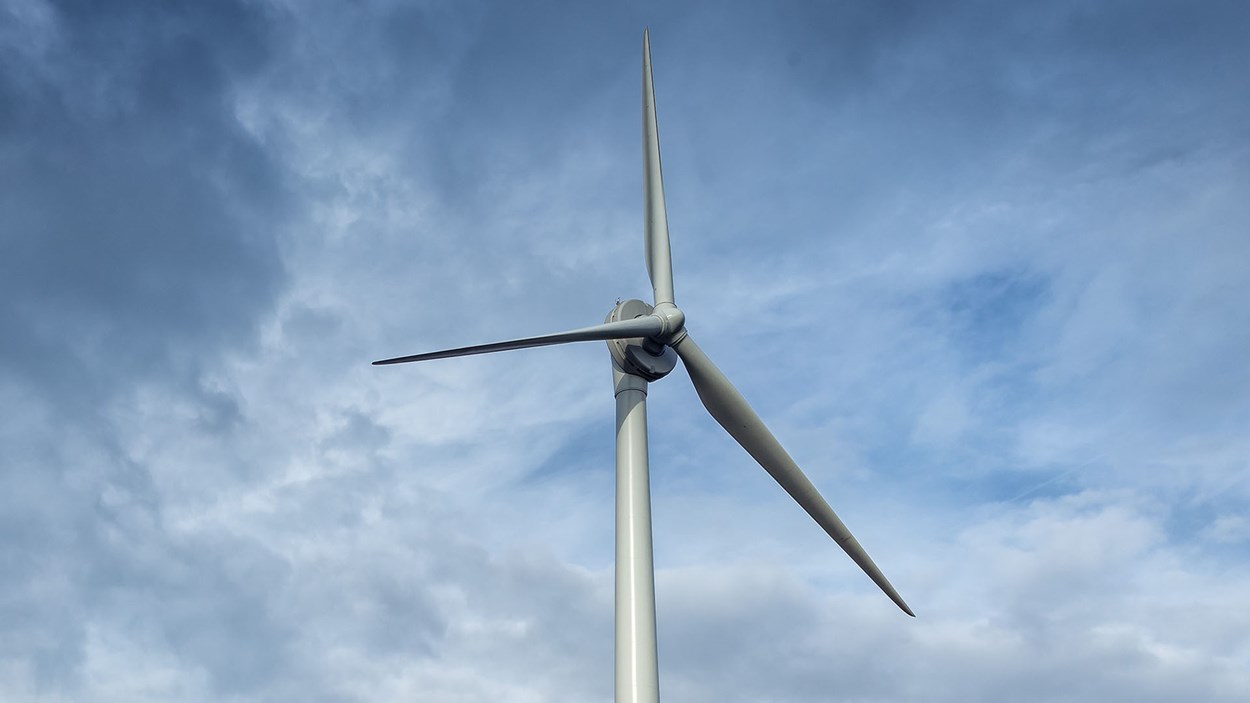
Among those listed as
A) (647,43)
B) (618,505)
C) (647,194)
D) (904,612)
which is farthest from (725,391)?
(647,43)

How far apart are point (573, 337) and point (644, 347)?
8.85ft

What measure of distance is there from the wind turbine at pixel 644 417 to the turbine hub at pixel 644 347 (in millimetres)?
32

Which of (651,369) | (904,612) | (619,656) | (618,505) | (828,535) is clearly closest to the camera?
(619,656)

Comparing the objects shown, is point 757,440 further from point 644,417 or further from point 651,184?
point 651,184

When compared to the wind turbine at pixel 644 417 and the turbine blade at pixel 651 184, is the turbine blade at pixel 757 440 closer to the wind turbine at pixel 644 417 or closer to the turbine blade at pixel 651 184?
the wind turbine at pixel 644 417

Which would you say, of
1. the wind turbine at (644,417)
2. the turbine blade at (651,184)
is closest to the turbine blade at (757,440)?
the wind turbine at (644,417)

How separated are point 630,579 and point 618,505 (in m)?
2.47

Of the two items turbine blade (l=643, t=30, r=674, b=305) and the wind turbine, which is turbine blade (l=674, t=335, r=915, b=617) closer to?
the wind turbine

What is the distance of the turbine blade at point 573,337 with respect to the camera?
29.8 m

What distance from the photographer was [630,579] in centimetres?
2920

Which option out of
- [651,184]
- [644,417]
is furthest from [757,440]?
[651,184]

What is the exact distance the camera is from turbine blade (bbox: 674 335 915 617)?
34156 millimetres

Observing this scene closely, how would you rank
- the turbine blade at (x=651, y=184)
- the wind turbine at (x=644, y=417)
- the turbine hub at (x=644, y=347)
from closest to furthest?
the wind turbine at (x=644, y=417)
the turbine hub at (x=644, y=347)
the turbine blade at (x=651, y=184)

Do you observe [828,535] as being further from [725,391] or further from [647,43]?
[647,43]
